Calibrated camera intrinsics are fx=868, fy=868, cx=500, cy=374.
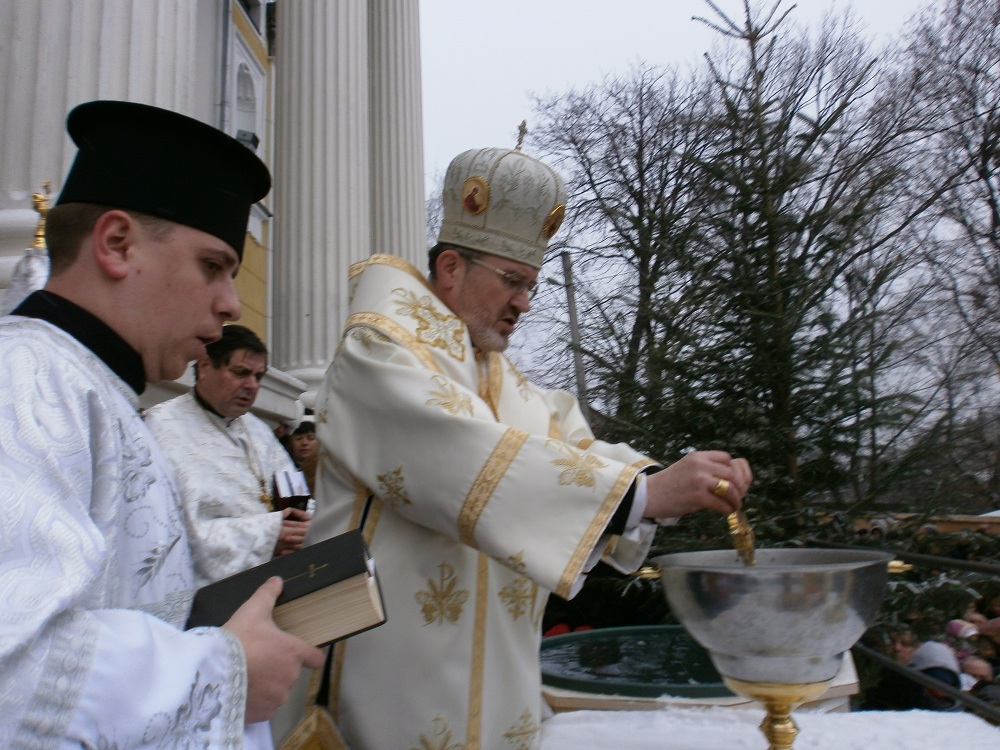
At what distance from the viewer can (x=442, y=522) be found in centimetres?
189

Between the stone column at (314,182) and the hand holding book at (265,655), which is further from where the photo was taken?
the stone column at (314,182)

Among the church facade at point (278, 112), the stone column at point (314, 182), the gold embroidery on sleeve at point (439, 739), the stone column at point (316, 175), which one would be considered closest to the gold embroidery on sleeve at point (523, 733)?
the gold embroidery on sleeve at point (439, 739)

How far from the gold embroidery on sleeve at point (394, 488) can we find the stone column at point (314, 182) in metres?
6.05

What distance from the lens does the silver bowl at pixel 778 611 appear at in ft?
5.10

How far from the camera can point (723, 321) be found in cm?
553

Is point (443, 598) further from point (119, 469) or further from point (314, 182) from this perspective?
point (314, 182)

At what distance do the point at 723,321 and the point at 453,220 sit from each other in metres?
3.34

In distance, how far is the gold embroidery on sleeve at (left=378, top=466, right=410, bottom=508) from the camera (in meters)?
1.93

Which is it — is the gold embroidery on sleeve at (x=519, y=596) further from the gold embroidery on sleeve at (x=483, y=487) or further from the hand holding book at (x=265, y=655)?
the hand holding book at (x=265, y=655)

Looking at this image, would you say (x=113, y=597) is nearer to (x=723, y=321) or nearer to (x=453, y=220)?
(x=453, y=220)

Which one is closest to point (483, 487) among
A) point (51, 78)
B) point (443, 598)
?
point (443, 598)

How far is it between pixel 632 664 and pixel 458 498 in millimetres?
→ 1807

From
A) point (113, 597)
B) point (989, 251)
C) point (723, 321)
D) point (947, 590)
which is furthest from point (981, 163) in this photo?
point (113, 597)

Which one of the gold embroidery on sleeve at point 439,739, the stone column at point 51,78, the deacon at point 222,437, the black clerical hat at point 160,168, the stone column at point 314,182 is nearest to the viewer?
the black clerical hat at point 160,168
